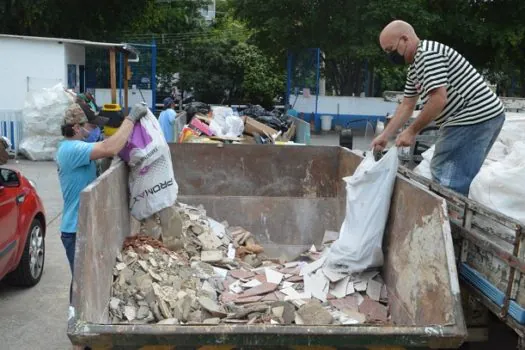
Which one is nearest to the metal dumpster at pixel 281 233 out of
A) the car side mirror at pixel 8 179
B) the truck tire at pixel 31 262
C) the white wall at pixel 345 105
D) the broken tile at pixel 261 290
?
the broken tile at pixel 261 290

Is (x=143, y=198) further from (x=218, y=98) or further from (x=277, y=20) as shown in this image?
(x=218, y=98)

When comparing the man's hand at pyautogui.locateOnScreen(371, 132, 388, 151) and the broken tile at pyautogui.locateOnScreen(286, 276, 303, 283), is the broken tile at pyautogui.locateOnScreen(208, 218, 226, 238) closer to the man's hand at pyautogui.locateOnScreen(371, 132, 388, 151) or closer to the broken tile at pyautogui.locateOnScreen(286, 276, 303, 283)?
the broken tile at pyautogui.locateOnScreen(286, 276, 303, 283)

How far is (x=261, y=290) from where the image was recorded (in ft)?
13.6

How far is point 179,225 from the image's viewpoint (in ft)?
15.7

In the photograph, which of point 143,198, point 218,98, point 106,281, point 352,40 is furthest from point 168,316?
point 218,98

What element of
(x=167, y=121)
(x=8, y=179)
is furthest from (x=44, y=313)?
(x=167, y=121)

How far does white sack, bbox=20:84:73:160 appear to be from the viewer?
13906 millimetres

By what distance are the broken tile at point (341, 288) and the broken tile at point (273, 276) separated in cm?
49

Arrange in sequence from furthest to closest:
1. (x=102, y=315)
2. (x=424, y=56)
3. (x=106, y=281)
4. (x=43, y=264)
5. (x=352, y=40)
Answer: (x=352, y=40) → (x=43, y=264) → (x=424, y=56) → (x=106, y=281) → (x=102, y=315)

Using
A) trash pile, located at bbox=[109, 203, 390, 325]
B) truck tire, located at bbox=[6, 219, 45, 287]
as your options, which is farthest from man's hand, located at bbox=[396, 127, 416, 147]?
truck tire, located at bbox=[6, 219, 45, 287]

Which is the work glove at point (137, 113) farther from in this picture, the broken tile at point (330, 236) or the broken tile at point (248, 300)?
the broken tile at point (330, 236)

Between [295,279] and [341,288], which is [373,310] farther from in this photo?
[295,279]

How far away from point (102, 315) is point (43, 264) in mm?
3289

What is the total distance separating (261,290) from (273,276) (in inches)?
10.7
